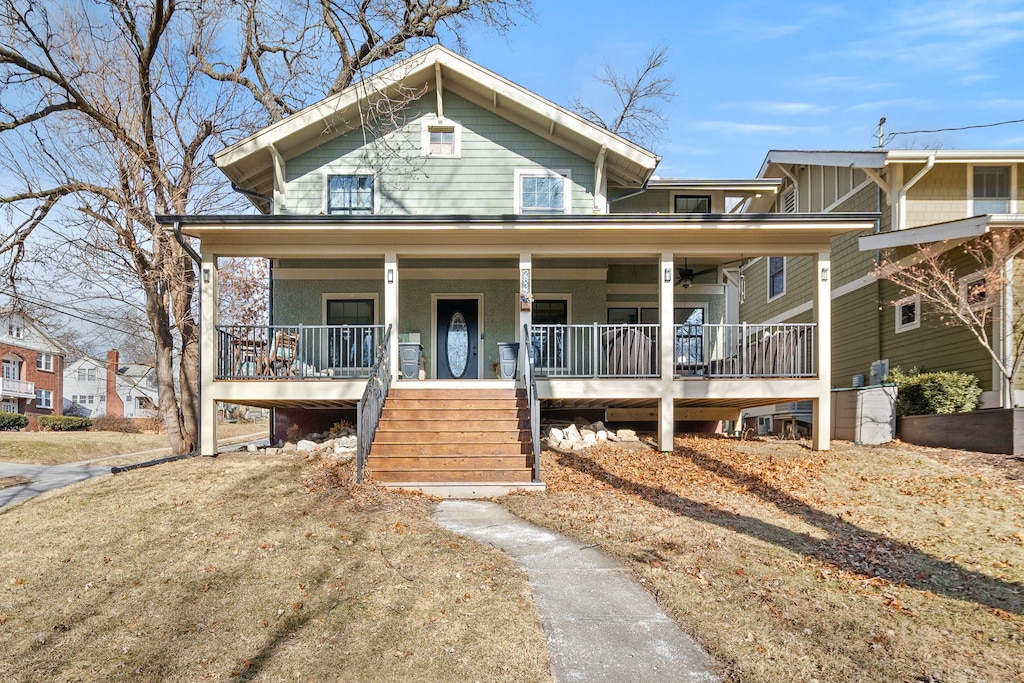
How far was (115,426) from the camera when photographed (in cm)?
3569

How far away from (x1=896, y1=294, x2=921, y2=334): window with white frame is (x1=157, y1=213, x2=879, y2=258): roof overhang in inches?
154

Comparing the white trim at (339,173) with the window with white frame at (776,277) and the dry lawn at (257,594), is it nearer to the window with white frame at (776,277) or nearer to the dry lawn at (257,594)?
the dry lawn at (257,594)

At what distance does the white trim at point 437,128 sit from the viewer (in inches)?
595

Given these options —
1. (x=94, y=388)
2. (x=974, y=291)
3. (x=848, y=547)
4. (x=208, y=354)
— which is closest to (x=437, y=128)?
(x=208, y=354)

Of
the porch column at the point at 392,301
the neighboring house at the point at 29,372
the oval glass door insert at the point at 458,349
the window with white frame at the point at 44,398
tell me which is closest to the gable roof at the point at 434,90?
the porch column at the point at 392,301

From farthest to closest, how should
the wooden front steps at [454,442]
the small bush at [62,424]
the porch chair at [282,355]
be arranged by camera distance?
the small bush at [62,424] < the porch chair at [282,355] < the wooden front steps at [454,442]

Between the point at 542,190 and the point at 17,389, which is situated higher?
the point at 542,190

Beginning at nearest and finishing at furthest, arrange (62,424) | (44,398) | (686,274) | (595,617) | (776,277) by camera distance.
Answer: (595,617) → (686,274) → (776,277) → (62,424) → (44,398)

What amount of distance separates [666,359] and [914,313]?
674 centimetres

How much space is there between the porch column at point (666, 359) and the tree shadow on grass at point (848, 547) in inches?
81.7

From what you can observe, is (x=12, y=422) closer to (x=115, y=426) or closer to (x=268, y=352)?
(x=115, y=426)

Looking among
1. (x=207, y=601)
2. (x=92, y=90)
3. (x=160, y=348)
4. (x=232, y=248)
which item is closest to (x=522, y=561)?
(x=207, y=601)

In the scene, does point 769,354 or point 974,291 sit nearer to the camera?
point 974,291

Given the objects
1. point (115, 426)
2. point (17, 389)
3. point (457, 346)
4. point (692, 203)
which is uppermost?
point (692, 203)
